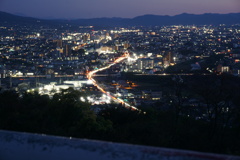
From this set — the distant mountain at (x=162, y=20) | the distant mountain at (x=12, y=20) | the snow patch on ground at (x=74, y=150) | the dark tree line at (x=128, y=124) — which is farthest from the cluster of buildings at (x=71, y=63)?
the distant mountain at (x=162, y=20)

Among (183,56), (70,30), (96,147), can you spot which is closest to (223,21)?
(70,30)

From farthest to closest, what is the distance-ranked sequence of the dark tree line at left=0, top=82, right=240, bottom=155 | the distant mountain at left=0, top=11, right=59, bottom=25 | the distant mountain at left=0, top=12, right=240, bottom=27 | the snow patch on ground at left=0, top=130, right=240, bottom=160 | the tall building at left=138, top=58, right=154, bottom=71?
the distant mountain at left=0, top=12, right=240, bottom=27 < the distant mountain at left=0, top=11, right=59, bottom=25 < the tall building at left=138, top=58, right=154, bottom=71 < the dark tree line at left=0, top=82, right=240, bottom=155 < the snow patch on ground at left=0, top=130, right=240, bottom=160

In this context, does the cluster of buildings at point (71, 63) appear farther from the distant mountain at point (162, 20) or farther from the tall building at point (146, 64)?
the distant mountain at point (162, 20)

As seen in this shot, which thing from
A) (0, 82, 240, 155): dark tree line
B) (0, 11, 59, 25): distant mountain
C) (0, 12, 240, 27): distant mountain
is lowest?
(0, 82, 240, 155): dark tree line

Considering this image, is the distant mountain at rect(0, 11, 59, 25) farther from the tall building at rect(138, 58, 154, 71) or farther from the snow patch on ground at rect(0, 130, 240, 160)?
the snow patch on ground at rect(0, 130, 240, 160)

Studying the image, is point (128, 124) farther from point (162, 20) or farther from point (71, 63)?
point (162, 20)


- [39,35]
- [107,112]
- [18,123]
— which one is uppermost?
[39,35]

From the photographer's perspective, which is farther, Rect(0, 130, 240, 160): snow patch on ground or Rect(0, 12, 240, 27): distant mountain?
Rect(0, 12, 240, 27): distant mountain

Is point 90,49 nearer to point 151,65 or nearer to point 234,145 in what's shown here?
point 151,65

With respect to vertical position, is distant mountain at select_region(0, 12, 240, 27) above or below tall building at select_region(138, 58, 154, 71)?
above

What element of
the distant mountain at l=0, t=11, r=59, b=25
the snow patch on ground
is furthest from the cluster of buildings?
the snow patch on ground

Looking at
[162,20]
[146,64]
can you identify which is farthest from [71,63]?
[162,20]
